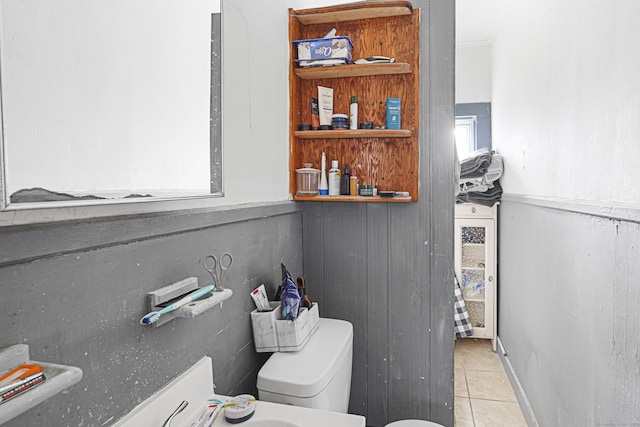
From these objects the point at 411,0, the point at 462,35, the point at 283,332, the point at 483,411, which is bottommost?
the point at 483,411

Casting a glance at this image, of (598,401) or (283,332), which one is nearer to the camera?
(598,401)

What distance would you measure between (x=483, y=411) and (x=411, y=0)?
2154 mm

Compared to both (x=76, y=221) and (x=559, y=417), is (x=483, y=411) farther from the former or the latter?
(x=76, y=221)

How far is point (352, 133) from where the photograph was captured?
1.73 metres

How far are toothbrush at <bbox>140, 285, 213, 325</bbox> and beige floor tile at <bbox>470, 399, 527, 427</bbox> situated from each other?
73.4 inches

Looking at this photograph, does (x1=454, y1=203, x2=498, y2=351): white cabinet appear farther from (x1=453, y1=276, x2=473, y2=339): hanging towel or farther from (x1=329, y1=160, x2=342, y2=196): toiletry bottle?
(x1=329, y1=160, x2=342, y2=196): toiletry bottle

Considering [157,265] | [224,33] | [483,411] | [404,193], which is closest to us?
[157,265]

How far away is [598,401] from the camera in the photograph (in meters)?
1.27

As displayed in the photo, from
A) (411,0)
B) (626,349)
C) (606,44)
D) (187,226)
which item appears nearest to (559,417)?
(626,349)

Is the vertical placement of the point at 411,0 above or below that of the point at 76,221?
above

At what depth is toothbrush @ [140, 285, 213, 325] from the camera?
85cm

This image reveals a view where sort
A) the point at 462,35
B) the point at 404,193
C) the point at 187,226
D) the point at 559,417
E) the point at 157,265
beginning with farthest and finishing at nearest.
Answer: the point at 462,35
the point at 404,193
the point at 559,417
the point at 187,226
the point at 157,265

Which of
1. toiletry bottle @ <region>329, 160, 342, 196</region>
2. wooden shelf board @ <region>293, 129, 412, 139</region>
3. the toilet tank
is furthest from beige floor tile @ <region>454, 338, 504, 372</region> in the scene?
wooden shelf board @ <region>293, 129, 412, 139</region>

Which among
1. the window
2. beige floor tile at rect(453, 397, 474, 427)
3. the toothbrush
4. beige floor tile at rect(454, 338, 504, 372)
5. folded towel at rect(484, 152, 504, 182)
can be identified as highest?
the window
